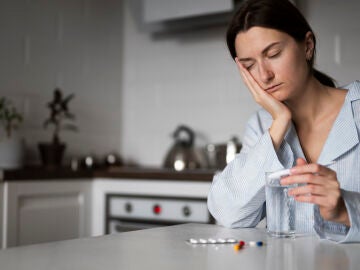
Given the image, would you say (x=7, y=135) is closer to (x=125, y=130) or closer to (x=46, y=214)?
(x=46, y=214)

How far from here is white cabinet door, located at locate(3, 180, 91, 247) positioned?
2.43m

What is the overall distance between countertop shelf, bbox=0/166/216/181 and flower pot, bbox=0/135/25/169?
81 mm

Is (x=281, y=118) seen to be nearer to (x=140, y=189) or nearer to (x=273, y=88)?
(x=273, y=88)

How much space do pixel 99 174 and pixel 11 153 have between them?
428mm

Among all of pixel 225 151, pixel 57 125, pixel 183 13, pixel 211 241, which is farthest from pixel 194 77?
pixel 211 241

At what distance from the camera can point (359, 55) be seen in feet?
9.20

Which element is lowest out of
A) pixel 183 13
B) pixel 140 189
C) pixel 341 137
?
pixel 140 189

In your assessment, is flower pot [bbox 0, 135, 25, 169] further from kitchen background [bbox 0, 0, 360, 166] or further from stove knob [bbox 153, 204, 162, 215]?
stove knob [bbox 153, 204, 162, 215]

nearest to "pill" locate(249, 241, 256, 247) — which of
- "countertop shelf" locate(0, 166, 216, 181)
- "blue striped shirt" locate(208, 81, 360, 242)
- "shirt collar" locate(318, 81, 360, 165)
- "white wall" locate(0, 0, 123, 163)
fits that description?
"blue striped shirt" locate(208, 81, 360, 242)

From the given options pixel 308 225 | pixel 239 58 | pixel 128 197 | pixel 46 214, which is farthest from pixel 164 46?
pixel 308 225

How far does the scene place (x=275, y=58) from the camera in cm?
157

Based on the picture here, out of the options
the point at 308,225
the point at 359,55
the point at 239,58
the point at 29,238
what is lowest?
the point at 29,238

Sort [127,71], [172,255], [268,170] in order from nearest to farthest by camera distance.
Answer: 1. [172,255]
2. [268,170]
3. [127,71]

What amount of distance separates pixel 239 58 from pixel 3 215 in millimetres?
1291
